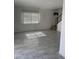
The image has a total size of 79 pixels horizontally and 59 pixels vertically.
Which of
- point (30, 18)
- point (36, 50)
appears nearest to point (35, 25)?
point (30, 18)

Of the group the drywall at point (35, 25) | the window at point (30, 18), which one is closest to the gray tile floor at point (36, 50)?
the drywall at point (35, 25)

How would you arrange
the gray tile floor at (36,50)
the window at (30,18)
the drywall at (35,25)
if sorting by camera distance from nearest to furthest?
the gray tile floor at (36,50), the drywall at (35,25), the window at (30,18)

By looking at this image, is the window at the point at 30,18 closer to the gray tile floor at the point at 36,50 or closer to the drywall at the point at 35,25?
the drywall at the point at 35,25

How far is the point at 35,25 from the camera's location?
9836mm

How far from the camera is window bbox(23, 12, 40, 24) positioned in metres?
9.13

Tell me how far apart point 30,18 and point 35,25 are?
96 cm

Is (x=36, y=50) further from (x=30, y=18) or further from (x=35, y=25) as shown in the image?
(x=35, y=25)

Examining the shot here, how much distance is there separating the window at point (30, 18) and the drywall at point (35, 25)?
13.4 inches

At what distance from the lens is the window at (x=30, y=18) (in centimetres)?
913

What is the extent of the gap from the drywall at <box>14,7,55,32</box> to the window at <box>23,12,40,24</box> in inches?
13.4

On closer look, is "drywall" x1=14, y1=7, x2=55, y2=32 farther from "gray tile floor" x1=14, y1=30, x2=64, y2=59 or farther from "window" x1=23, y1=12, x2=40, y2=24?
"gray tile floor" x1=14, y1=30, x2=64, y2=59

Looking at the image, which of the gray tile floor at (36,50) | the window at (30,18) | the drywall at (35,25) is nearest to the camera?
the gray tile floor at (36,50)
